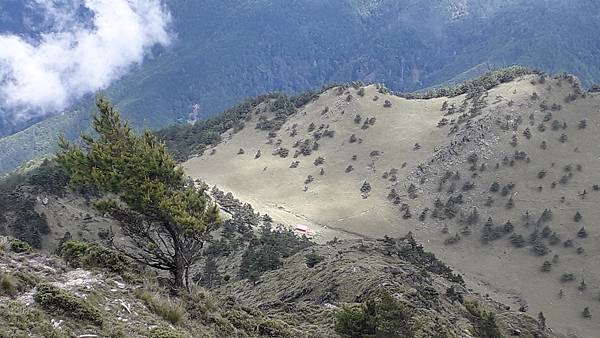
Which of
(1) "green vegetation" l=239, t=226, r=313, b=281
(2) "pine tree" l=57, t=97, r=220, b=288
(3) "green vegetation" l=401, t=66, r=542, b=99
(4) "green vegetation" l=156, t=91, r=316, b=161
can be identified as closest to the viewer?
(2) "pine tree" l=57, t=97, r=220, b=288

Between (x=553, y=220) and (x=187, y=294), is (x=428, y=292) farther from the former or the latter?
(x=553, y=220)

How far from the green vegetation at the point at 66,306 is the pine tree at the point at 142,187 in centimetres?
545

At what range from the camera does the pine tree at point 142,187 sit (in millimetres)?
19359

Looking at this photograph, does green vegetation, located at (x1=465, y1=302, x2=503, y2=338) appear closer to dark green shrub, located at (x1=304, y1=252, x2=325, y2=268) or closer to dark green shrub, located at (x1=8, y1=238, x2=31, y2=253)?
dark green shrub, located at (x1=304, y1=252, x2=325, y2=268)

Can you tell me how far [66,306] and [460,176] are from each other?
72.7 meters

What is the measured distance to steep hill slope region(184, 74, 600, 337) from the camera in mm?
62344

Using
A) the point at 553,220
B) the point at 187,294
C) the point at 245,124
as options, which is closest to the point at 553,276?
the point at 553,220

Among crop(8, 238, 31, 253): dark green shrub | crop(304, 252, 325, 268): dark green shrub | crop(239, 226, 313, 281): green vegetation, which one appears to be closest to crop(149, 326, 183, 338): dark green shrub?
crop(8, 238, 31, 253): dark green shrub

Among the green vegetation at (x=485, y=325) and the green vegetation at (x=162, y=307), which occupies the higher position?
the green vegetation at (x=162, y=307)

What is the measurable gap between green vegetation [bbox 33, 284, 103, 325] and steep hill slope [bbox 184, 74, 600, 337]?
149 ft

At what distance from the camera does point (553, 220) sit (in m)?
68.9

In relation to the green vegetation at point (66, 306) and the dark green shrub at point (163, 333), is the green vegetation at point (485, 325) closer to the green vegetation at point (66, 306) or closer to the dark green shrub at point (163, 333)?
the dark green shrub at point (163, 333)

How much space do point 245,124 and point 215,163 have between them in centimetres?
1763

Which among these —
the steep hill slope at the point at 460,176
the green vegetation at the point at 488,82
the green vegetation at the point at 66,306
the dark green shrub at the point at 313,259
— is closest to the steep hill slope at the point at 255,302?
the green vegetation at the point at 66,306
